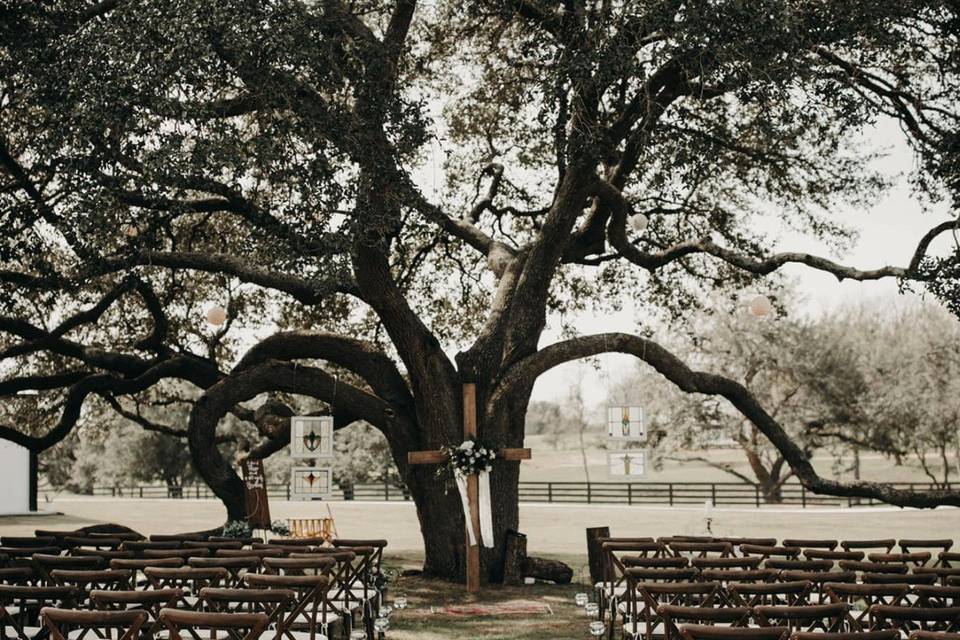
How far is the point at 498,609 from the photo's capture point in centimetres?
1184

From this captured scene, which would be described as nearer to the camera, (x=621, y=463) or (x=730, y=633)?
(x=730, y=633)

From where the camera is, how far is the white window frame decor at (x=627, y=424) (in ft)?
48.9

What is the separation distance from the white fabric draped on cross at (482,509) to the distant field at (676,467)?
99.0 feet

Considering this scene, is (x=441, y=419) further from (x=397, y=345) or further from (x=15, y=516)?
(x=15, y=516)

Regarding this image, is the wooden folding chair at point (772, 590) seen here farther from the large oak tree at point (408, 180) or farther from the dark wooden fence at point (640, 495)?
the dark wooden fence at point (640, 495)

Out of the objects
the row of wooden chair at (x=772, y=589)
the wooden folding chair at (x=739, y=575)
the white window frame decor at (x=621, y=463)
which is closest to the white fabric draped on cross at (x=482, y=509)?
the white window frame decor at (x=621, y=463)

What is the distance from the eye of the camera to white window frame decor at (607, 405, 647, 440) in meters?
14.9

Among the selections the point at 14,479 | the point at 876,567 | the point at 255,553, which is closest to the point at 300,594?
the point at 255,553

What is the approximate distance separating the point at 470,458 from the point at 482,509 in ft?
2.30

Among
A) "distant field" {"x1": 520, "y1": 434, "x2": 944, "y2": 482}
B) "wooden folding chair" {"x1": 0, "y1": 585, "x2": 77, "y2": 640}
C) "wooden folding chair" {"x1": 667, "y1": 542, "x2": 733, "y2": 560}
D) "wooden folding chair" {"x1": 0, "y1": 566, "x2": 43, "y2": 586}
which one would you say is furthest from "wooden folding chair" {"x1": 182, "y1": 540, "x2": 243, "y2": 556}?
"distant field" {"x1": 520, "y1": 434, "x2": 944, "y2": 482}

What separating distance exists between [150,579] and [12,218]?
269 inches

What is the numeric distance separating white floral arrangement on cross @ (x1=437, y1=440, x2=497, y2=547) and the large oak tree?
620mm

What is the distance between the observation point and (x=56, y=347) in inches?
617

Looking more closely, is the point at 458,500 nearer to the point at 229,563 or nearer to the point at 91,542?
the point at 91,542
